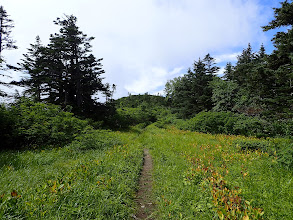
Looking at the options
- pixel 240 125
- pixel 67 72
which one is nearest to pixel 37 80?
pixel 67 72

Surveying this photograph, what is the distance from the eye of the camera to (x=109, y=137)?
36.9ft

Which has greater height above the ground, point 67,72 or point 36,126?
point 67,72

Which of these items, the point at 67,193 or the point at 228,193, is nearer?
the point at 67,193

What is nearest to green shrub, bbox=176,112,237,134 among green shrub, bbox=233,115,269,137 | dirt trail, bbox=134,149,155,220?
green shrub, bbox=233,115,269,137

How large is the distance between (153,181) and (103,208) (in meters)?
2.40

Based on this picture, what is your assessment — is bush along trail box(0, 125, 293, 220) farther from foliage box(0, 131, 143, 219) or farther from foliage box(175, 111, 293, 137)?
foliage box(175, 111, 293, 137)

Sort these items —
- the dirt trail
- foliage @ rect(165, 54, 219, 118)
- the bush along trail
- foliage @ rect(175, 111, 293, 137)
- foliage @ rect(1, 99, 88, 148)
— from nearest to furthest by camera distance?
the bush along trail, the dirt trail, foliage @ rect(1, 99, 88, 148), foliage @ rect(175, 111, 293, 137), foliage @ rect(165, 54, 219, 118)

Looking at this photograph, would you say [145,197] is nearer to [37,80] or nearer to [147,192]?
[147,192]

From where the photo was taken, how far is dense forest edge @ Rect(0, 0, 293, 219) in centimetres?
324

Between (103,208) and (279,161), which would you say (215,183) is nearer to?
(279,161)

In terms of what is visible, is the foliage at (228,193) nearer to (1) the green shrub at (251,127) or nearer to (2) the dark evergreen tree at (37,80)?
(1) the green shrub at (251,127)

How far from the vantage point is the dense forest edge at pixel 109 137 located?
10.6ft

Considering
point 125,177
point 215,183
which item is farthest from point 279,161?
point 125,177

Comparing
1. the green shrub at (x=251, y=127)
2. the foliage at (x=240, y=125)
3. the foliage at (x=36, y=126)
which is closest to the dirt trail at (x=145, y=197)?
the foliage at (x=36, y=126)
